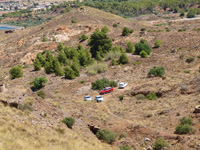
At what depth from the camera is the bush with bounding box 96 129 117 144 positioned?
2258cm

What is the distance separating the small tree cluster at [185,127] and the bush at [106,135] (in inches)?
211

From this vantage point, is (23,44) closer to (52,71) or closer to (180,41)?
(52,71)

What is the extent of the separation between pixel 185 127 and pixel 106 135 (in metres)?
6.50

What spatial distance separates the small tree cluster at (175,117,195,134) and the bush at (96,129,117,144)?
5.37 m

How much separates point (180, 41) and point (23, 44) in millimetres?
49234

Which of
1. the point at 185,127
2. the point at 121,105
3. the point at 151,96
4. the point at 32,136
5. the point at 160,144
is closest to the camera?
the point at 32,136

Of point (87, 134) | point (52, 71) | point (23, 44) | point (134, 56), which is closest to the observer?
point (87, 134)

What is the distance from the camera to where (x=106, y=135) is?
2266cm

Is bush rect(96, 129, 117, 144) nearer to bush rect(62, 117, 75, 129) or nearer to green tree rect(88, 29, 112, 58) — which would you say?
bush rect(62, 117, 75, 129)

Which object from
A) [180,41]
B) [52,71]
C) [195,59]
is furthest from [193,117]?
[180,41]

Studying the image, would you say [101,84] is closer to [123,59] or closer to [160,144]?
[123,59]

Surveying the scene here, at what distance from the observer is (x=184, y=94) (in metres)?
32.8

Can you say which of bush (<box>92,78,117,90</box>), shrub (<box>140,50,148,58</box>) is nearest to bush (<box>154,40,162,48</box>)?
shrub (<box>140,50,148,58</box>)

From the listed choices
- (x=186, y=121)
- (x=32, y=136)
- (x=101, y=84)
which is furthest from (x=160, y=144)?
(x=101, y=84)
